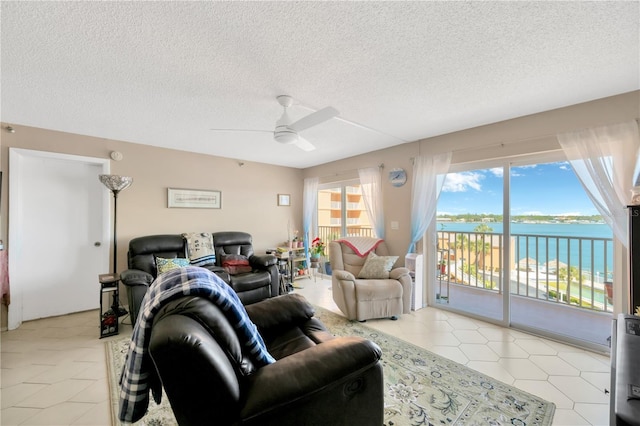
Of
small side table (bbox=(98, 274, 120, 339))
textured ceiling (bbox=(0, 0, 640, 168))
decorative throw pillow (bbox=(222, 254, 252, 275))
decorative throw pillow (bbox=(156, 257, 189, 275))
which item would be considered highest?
textured ceiling (bbox=(0, 0, 640, 168))

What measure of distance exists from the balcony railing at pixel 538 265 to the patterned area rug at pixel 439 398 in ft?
4.93

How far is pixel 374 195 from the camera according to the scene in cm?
414

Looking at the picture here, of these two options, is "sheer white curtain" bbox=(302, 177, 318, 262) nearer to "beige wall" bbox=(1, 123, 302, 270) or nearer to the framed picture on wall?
"beige wall" bbox=(1, 123, 302, 270)

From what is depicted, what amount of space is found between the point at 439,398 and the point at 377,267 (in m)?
1.72

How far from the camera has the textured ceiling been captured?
1.32 meters

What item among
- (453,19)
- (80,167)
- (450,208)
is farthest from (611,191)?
(80,167)

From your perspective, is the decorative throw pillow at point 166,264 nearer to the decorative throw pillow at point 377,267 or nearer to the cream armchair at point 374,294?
the cream armchair at point 374,294

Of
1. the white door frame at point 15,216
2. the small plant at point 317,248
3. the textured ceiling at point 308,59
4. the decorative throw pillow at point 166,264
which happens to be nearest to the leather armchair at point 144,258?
the decorative throw pillow at point 166,264

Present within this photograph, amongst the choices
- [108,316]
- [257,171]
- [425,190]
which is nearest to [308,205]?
[257,171]

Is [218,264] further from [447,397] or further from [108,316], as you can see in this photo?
[447,397]

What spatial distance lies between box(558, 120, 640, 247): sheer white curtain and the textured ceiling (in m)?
0.35

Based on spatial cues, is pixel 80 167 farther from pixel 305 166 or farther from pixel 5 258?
pixel 305 166

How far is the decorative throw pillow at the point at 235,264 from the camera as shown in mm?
3591

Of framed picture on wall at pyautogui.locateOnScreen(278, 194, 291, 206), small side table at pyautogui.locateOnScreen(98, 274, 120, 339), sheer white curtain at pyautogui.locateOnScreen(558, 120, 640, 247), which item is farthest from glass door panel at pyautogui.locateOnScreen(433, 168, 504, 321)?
small side table at pyautogui.locateOnScreen(98, 274, 120, 339)
